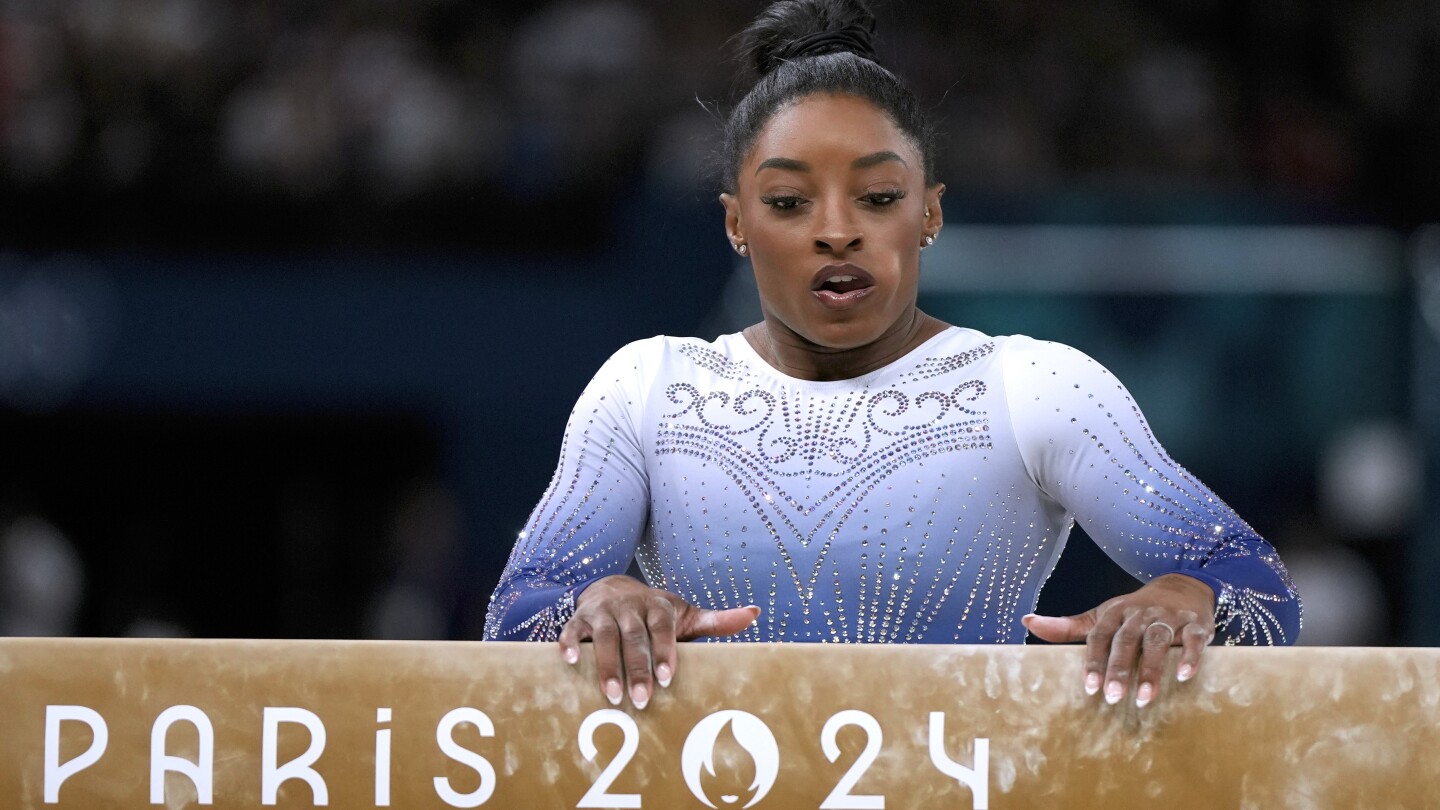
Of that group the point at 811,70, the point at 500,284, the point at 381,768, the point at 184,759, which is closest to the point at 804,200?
the point at 811,70

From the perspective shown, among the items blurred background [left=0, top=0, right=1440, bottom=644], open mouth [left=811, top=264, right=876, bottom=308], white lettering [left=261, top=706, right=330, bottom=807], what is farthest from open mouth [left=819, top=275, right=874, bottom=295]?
blurred background [left=0, top=0, right=1440, bottom=644]

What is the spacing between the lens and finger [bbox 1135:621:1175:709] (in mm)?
1595

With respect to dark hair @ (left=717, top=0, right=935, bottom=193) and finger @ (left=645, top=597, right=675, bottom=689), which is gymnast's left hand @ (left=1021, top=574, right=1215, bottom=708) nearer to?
finger @ (left=645, top=597, right=675, bottom=689)

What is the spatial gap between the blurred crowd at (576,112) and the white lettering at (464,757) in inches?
126

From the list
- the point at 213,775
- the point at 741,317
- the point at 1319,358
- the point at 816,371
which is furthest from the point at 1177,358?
the point at 213,775

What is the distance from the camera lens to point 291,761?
1714 millimetres

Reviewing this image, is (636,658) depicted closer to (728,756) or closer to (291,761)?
(728,756)

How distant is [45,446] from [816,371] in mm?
4024

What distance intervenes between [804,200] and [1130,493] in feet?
1.81

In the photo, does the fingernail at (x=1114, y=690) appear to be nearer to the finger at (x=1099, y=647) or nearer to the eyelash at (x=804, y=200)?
the finger at (x=1099, y=647)

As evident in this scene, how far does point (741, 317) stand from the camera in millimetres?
4723

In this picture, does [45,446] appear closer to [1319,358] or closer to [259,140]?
[259,140]

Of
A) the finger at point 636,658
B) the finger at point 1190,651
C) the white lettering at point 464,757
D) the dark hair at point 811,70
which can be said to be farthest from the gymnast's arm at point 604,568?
the finger at point 1190,651

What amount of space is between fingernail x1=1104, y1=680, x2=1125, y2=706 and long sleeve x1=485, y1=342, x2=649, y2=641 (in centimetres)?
65
